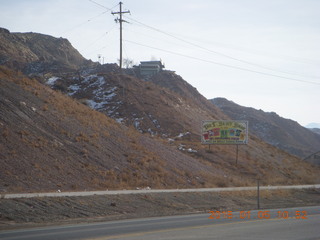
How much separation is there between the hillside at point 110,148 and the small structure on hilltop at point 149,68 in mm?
36755

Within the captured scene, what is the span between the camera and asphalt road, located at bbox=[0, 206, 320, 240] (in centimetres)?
1231

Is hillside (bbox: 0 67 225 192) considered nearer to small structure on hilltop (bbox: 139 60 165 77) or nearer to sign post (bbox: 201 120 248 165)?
sign post (bbox: 201 120 248 165)

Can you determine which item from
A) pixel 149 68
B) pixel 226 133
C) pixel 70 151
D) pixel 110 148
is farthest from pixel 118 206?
pixel 149 68

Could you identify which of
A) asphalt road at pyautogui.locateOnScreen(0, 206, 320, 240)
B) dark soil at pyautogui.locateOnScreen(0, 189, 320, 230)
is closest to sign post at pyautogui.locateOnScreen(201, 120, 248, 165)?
dark soil at pyautogui.locateOnScreen(0, 189, 320, 230)

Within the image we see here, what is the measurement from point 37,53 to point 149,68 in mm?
29457

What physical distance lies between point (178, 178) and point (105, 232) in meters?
18.0

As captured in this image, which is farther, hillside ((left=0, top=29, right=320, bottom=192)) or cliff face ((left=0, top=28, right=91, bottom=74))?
cliff face ((left=0, top=28, right=91, bottom=74))

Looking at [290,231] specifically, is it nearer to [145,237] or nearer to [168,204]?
[145,237]

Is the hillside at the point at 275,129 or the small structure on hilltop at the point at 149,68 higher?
the small structure on hilltop at the point at 149,68

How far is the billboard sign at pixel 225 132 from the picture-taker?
43.4 meters

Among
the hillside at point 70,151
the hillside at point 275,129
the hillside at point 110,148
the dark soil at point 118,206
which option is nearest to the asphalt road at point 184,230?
the dark soil at point 118,206

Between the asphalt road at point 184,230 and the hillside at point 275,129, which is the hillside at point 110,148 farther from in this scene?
the hillside at point 275,129

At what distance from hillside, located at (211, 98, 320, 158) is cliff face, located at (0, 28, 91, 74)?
3818 cm

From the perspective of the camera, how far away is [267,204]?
81.2ft
